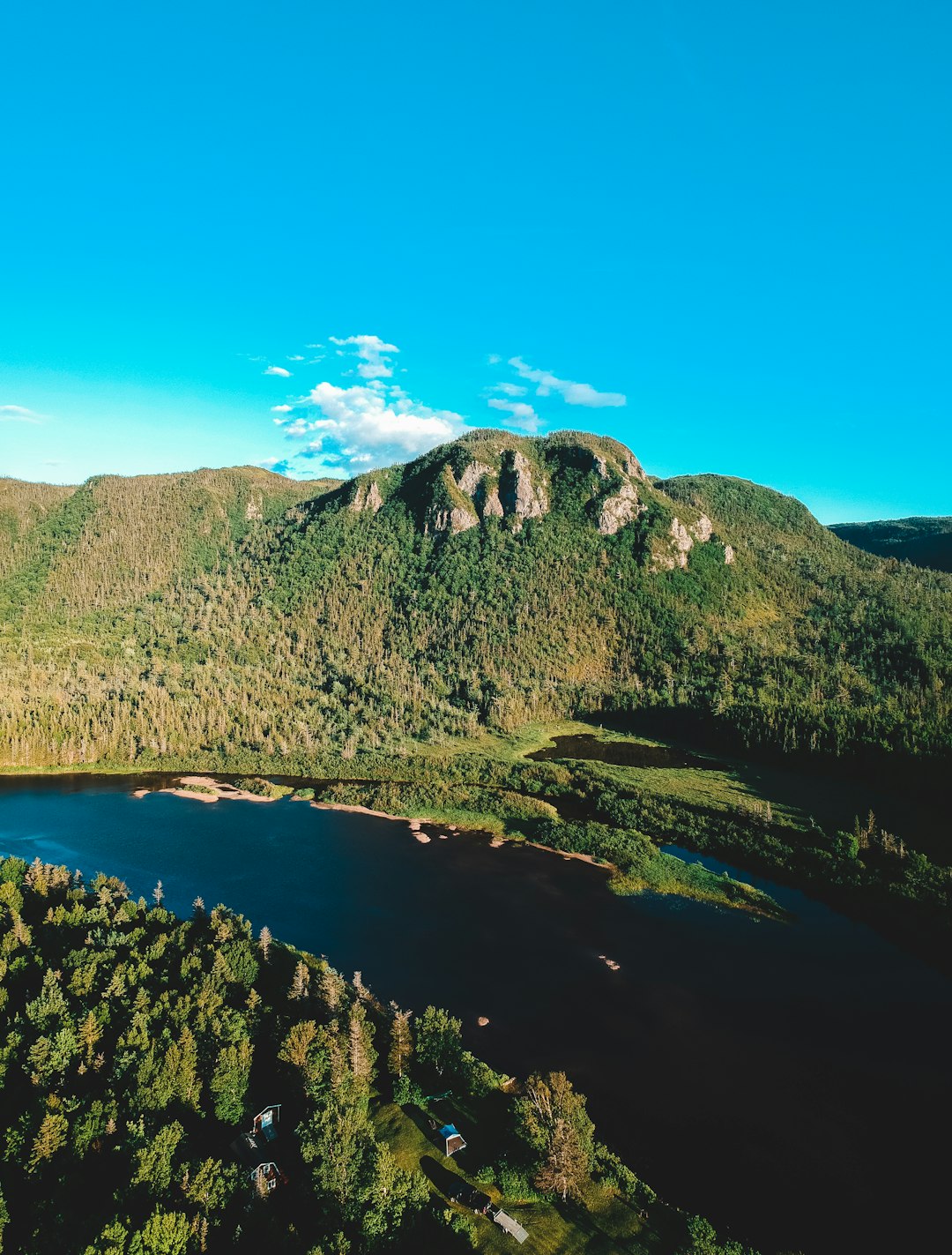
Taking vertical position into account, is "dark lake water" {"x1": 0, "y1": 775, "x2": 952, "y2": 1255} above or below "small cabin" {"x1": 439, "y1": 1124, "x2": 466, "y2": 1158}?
below

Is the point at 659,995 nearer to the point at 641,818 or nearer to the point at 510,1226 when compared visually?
the point at 510,1226

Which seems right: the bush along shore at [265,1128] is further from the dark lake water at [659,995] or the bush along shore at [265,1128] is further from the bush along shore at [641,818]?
the bush along shore at [641,818]

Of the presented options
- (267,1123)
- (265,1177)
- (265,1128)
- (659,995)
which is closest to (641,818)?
(659,995)

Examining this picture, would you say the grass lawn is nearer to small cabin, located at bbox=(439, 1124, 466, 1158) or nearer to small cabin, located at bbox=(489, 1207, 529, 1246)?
small cabin, located at bbox=(489, 1207, 529, 1246)

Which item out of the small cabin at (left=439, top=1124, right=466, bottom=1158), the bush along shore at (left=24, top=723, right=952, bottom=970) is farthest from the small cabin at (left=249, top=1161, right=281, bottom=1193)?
the bush along shore at (left=24, top=723, right=952, bottom=970)

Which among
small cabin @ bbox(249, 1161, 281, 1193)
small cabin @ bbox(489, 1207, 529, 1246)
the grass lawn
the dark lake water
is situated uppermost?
small cabin @ bbox(249, 1161, 281, 1193)

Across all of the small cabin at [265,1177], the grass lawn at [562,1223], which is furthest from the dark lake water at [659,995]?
the small cabin at [265,1177]
